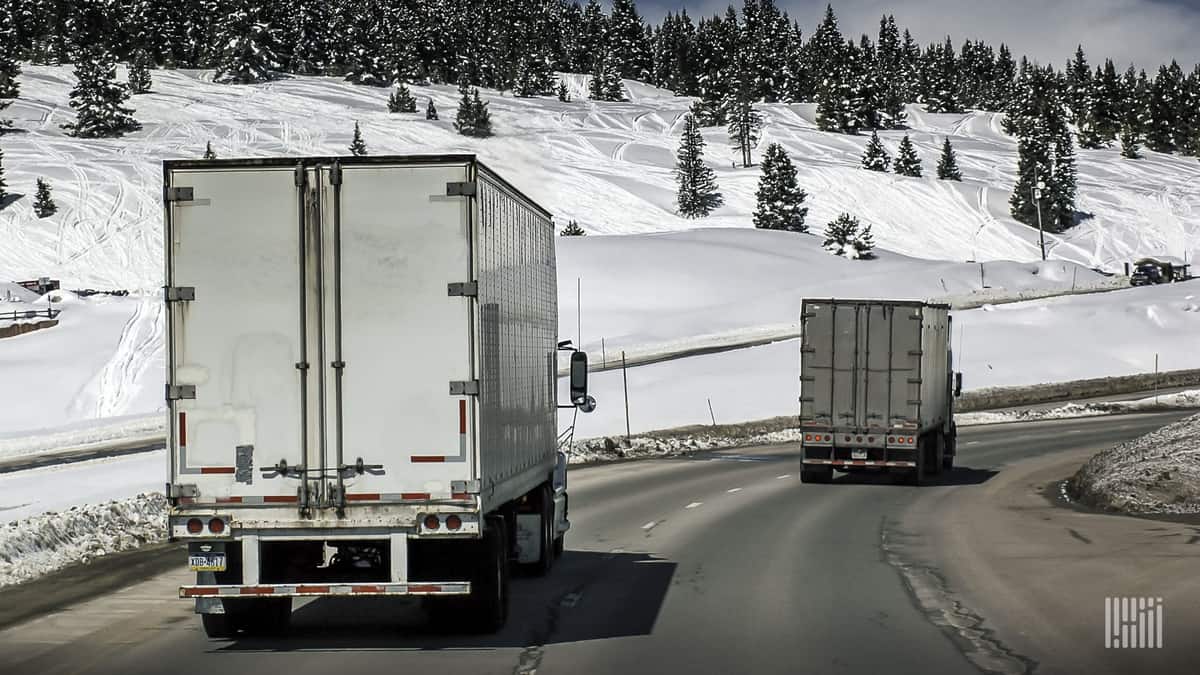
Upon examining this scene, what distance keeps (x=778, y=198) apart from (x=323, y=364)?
126691mm

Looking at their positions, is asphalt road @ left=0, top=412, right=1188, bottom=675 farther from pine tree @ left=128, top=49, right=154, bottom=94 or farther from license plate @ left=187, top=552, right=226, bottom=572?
pine tree @ left=128, top=49, right=154, bottom=94

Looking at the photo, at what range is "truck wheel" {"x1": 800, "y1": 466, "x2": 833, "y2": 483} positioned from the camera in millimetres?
30031

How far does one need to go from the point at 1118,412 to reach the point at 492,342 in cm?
4437

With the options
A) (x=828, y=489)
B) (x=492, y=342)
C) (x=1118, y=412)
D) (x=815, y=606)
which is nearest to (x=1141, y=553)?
(x=815, y=606)

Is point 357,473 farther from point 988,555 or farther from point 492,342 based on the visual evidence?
point 988,555

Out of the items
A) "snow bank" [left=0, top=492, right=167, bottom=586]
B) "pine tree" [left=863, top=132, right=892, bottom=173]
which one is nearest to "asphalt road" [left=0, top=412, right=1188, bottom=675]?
"snow bank" [left=0, top=492, right=167, bottom=586]

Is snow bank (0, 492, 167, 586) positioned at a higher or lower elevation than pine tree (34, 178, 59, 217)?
lower

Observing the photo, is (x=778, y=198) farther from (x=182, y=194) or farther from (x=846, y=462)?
(x=182, y=194)

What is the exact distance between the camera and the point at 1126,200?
16300 cm

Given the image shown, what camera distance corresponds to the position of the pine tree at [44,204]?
120562 millimetres

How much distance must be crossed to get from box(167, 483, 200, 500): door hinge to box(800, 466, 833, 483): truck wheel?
19877 mm

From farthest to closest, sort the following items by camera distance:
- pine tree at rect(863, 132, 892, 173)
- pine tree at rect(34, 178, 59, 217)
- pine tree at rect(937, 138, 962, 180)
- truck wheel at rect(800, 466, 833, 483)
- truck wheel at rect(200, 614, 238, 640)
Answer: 1. pine tree at rect(863, 132, 892, 173)
2. pine tree at rect(937, 138, 962, 180)
3. pine tree at rect(34, 178, 59, 217)
4. truck wheel at rect(800, 466, 833, 483)
5. truck wheel at rect(200, 614, 238, 640)

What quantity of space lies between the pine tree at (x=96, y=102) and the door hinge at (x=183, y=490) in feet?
507

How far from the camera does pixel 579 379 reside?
56.0 ft
